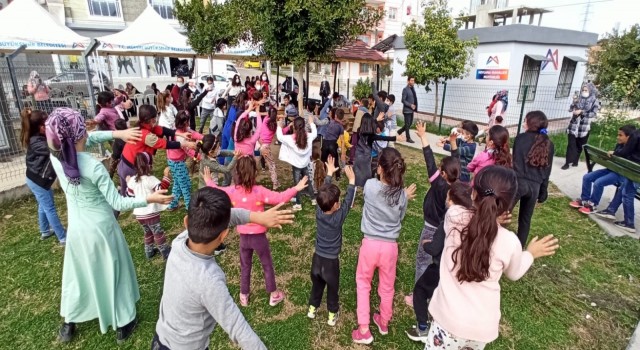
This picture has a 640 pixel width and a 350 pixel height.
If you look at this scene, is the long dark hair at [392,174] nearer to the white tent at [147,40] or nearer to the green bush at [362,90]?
the white tent at [147,40]

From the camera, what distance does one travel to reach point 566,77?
14727 millimetres

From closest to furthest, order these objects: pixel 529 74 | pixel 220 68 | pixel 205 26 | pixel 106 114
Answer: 1. pixel 106 114
2. pixel 205 26
3. pixel 529 74
4. pixel 220 68

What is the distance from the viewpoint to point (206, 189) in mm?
1778

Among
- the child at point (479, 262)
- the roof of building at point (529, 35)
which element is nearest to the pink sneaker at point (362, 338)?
the child at point (479, 262)

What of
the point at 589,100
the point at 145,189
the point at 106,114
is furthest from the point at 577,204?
the point at 106,114

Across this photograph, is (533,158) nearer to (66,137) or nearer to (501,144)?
(501,144)

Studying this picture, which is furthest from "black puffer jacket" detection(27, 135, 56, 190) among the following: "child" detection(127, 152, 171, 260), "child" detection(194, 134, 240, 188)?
"child" detection(194, 134, 240, 188)

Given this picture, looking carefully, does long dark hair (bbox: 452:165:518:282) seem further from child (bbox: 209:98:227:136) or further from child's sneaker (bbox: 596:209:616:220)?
child (bbox: 209:98:227:136)

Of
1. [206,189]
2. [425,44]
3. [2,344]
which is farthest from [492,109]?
[2,344]

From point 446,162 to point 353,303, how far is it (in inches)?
69.3

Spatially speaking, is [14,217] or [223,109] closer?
[14,217]

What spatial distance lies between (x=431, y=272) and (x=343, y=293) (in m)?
1.26

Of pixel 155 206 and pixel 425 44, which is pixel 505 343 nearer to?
pixel 155 206

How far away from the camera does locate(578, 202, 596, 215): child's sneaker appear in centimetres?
573
